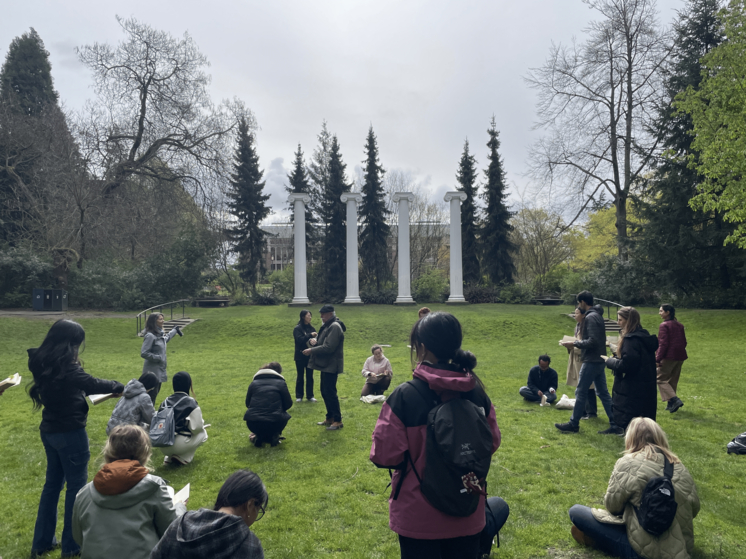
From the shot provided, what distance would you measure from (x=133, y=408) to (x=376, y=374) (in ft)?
16.9

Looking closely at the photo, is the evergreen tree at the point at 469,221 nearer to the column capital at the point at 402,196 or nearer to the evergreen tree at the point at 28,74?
the column capital at the point at 402,196

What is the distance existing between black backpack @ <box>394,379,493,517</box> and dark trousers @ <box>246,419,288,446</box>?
15.1 ft

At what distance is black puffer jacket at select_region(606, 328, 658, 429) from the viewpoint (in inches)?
225

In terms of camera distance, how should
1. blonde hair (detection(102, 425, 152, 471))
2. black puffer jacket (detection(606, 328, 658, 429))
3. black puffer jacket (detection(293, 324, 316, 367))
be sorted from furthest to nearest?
black puffer jacket (detection(293, 324, 316, 367)) → black puffer jacket (detection(606, 328, 658, 429)) → blonde hair (detection(102, 425, 152, 471))

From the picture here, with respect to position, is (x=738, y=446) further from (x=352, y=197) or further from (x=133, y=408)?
(x=352, y=197)

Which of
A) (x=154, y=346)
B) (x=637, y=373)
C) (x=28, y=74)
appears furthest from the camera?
(x=28, y=74)

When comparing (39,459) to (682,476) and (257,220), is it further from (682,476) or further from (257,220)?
(257,220)

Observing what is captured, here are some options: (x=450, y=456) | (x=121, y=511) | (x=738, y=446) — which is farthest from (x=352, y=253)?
(x=450, y=456)

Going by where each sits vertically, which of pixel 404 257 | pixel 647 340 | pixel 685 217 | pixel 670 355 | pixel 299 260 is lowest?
pixel 670 355

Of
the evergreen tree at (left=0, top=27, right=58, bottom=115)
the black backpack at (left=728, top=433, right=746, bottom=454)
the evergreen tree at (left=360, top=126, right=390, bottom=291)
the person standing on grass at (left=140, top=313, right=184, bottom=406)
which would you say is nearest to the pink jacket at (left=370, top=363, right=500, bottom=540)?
the black backpack at (left=728, top=433, right=746, bottom=454)

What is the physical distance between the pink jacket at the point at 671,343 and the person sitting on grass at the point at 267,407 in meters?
6.46

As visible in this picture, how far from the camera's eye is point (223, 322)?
2358 cm

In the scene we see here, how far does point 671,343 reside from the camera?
8.21 meters

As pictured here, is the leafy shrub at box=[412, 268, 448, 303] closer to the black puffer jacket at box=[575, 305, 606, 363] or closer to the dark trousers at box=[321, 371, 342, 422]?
the dark trousers at box=[321, 371, 342, 422]
